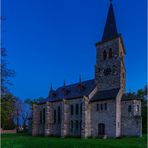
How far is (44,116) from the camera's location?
49.7m

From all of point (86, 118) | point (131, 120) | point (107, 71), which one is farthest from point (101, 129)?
point (107, 71)

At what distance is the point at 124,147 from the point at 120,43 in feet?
83.1

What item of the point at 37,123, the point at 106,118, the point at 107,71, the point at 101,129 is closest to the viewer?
the point at 106,118

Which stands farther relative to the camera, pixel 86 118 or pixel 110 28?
pixel 110 28

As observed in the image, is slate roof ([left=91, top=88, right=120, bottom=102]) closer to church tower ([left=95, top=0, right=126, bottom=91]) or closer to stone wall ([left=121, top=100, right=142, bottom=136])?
church tower ([left=95, top=0, right=126, bottom=91])

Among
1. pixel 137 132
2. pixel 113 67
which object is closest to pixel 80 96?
pixel 113 67

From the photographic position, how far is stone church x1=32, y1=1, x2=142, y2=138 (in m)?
39.0

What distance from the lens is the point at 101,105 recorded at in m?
40.7

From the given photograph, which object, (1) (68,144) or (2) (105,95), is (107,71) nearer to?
(2) (105,95)

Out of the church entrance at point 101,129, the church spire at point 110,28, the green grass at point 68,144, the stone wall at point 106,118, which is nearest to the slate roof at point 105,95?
the stone wall at point 106,118

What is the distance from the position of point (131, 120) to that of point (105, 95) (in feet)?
16.4

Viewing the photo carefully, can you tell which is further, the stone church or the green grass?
the stone church

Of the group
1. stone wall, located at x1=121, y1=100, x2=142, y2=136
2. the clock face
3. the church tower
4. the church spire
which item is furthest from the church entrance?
the church spire

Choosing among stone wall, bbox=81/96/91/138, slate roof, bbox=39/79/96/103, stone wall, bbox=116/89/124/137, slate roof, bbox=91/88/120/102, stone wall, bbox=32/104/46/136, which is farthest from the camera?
stone wall, bbox=32/104/46/136
